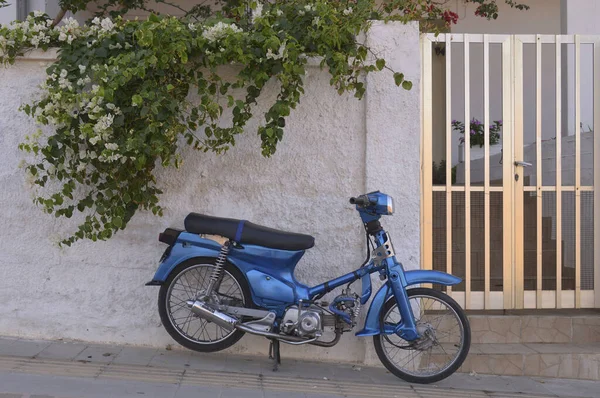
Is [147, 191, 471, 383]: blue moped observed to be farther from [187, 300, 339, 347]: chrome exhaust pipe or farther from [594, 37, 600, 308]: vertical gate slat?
[594, 37, 600, 308]: vertical gate slat

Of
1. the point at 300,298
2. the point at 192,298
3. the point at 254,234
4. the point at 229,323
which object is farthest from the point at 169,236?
the point at 300,298

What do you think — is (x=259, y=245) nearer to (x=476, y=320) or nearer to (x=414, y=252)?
(x=414, y=252)

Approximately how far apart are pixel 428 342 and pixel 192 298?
1.70 m

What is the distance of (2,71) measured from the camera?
5441 millimetres

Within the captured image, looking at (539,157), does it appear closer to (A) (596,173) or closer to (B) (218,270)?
(A) (596,173)

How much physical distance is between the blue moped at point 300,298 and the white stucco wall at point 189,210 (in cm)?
38

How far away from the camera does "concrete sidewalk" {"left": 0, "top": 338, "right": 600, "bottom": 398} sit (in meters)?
4.58

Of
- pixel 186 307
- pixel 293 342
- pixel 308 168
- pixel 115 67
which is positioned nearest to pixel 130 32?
pixel 115 67

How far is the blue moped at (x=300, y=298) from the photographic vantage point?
4.87 m

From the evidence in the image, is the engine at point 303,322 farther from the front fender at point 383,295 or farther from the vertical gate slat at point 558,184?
the vertical gate slat at point 558,184

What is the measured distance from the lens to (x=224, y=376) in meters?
4.85

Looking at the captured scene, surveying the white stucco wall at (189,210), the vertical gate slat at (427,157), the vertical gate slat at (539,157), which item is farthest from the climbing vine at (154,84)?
the vertical gate slat at (539,157)

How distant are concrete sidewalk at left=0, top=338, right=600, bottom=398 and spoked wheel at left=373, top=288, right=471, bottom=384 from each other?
13cm

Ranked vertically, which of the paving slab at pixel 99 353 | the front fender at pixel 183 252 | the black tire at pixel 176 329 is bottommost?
the paving slab at pixel 99 353
